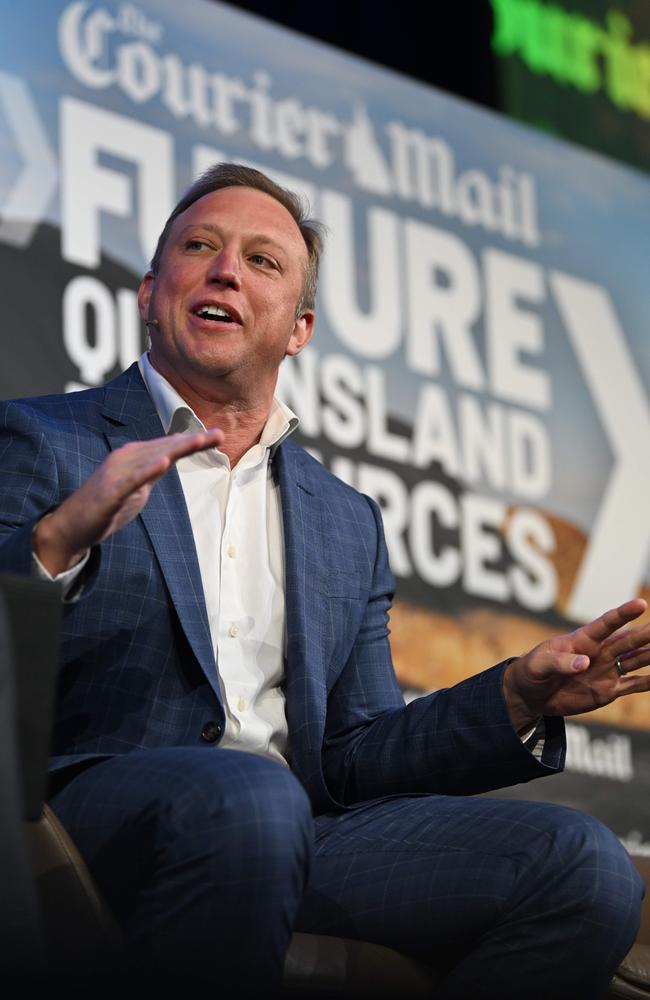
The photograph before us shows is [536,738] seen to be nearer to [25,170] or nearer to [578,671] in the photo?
[578,671]

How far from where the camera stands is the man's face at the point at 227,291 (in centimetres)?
203

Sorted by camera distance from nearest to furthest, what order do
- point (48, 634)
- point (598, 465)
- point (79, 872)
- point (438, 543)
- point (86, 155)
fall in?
point (48, 634) → point (79, 872) → point (86, 155) → point (438, 543) → point (598, 465)

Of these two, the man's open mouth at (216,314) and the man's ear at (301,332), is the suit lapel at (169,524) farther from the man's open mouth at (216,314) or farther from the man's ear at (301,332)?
the man's ear at (301,332)

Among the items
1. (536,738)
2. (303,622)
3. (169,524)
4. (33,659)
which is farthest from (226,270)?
(33,659)

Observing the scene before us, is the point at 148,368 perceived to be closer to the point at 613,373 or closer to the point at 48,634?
the point at 48,634

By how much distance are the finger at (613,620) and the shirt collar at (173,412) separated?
610 mm

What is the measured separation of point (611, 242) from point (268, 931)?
3033 millimetres

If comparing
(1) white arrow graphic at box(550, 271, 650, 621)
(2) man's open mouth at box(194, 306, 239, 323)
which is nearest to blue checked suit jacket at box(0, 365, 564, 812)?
(2) man's open mouth at box(194, 306, 239, 323)

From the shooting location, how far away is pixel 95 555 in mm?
1521

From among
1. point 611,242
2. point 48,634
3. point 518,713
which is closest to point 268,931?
point 48,634

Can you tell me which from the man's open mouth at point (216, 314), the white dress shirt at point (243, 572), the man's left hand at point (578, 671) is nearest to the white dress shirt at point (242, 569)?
the white dress shirt at point (243, 572)

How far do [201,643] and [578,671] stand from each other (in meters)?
0.48

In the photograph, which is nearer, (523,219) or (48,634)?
(48,634)

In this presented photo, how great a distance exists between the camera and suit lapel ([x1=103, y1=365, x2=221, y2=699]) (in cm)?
173
